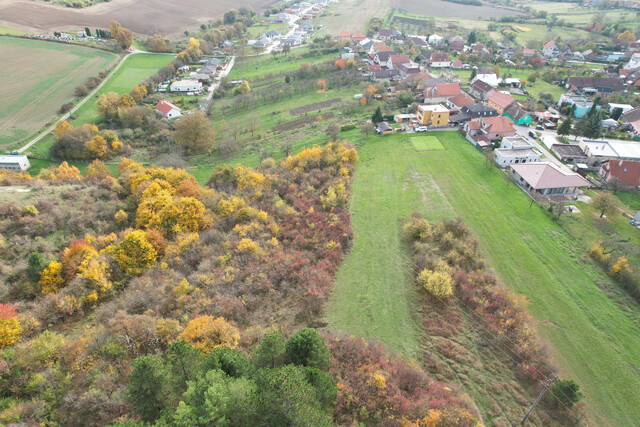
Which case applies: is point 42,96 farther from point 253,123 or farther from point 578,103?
point 578,103

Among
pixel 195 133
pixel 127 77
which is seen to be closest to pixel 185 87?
pixel 127 77

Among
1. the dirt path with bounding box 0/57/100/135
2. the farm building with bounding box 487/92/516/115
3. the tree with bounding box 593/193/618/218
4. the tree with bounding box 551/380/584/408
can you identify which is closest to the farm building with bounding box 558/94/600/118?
the farm building with bounding box 487/92/516/115

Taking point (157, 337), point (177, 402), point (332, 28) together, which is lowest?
point (157, 337)

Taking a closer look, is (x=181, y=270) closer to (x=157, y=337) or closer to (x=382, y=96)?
(x=157, y=337)

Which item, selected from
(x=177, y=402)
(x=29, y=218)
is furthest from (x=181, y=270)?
(x=29, y=218)

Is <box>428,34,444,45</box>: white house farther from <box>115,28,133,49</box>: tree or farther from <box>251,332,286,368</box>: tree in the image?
<box>251,332,286,368</box>: tree

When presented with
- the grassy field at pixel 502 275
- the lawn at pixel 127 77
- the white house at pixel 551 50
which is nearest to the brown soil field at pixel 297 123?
the grassy field at pixel 502 275
